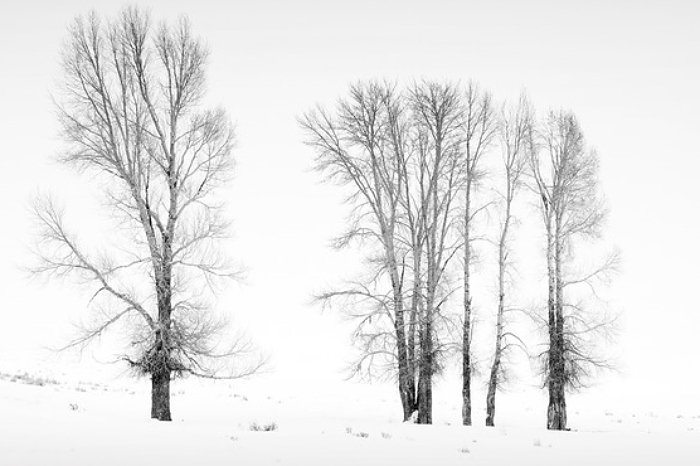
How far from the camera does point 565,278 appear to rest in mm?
23234

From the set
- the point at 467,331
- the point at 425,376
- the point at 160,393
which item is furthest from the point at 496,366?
the point at 160,393

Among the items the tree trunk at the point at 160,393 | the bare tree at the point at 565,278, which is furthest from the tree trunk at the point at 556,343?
the tree trunk at the point at 160,393

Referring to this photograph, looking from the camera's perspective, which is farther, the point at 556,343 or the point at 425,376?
the point at 556,343

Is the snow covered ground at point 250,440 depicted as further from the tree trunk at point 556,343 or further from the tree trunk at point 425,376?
the tree trunk at point 556,343

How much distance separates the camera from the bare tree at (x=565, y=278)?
2311cm

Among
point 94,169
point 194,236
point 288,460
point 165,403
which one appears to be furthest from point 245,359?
point 288,460

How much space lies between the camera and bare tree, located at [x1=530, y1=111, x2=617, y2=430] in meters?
23.1

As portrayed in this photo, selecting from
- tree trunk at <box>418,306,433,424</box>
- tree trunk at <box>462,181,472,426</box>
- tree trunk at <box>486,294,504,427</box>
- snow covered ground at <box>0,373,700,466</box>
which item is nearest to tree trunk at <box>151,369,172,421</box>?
snow covered ground at <box>0,373,700,466</box>

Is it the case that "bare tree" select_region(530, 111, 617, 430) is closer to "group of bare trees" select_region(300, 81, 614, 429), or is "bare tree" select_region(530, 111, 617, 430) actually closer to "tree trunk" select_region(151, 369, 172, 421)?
"group of bare trees" select_region(300, 81, 614, 429)

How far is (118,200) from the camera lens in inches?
757

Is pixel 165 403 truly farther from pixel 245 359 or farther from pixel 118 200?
pixel 118 200

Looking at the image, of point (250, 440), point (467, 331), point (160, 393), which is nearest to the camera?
point (250, 440)

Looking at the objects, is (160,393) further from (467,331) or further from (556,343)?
(556,343)

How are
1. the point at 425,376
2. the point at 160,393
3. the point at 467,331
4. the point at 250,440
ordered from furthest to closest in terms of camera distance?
1. the point at 467,331
2. the point at 425,376
3. the point at 160,393
4. the point at 250,440
